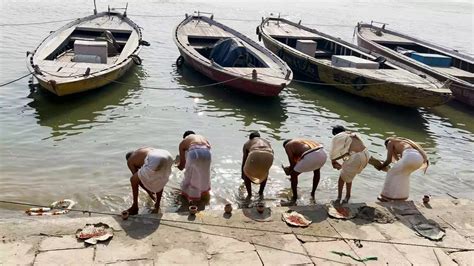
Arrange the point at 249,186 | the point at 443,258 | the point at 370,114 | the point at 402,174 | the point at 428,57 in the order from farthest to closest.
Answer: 1. the point at 428,57
2. the point at 370,114
3. the point at 249,186
4. the point at 402,174
5. the point at 443,258

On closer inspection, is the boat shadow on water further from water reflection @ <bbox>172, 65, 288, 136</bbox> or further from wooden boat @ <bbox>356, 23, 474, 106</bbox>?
wooden boat @ <bbox>356, 23, 474, 106</bbox>

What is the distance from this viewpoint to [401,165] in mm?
6535

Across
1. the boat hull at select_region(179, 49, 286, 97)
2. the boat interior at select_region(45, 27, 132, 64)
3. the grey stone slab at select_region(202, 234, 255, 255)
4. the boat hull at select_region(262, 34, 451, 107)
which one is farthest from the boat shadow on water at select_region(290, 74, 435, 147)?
the grey stone slab at select_region(202, 234, 255, 255)

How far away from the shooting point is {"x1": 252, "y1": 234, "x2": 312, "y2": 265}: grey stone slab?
16.3ft

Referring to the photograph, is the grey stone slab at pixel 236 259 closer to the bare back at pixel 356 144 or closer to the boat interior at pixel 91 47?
the bare back at pixel 356 144

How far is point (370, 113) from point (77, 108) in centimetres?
791

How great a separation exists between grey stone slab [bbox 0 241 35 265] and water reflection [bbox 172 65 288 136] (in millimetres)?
6398

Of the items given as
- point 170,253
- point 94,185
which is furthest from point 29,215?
point 170,253

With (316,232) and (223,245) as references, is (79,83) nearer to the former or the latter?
(223,245)

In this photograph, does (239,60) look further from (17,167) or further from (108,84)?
(17,167)

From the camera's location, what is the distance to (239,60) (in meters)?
12.9

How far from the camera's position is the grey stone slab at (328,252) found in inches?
198

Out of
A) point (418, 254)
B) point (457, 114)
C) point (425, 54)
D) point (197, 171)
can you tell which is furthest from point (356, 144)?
point (425, 54)

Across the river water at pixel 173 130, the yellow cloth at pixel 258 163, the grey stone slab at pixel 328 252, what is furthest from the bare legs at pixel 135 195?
the grey stone slab at pixel 328 252
